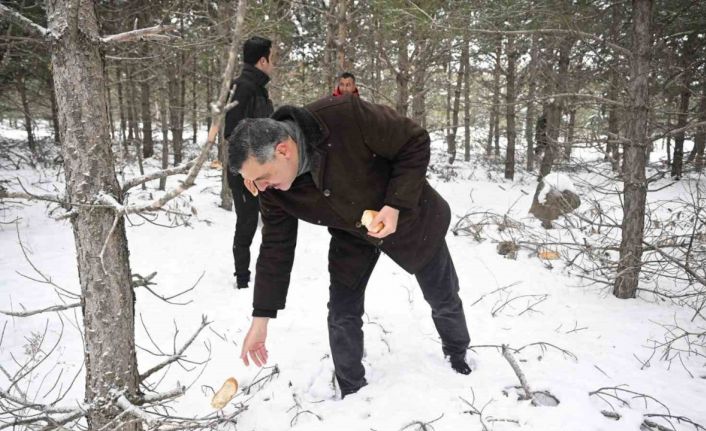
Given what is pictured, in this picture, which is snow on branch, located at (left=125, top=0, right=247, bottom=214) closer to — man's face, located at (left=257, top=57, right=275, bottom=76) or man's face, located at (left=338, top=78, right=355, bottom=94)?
man's face, located at (left=257, top=57, right=275, bottom=76)

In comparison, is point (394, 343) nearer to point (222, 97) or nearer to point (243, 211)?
point (243, 211)

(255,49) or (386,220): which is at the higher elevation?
(255,49)

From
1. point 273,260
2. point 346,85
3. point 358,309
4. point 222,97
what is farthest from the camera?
point 346,85

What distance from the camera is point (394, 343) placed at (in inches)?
123

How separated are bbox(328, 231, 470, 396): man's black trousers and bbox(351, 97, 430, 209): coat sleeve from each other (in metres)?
0.54

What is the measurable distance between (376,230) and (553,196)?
663cm

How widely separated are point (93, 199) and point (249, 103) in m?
2.20

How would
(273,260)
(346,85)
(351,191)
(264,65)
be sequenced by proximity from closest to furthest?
(351,191), (273,260), (264,65), (346,85)

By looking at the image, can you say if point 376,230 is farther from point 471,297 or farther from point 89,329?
point 471,297

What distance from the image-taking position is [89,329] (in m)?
1.89

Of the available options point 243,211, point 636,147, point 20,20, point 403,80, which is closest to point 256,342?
point 20,20

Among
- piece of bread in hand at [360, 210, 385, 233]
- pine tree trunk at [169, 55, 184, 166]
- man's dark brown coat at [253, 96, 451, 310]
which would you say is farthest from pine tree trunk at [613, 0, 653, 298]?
pine tree trunk at [169, 55, 184, 166]

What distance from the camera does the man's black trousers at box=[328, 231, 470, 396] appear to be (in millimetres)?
2488

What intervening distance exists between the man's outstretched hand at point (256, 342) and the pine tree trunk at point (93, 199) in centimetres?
55
